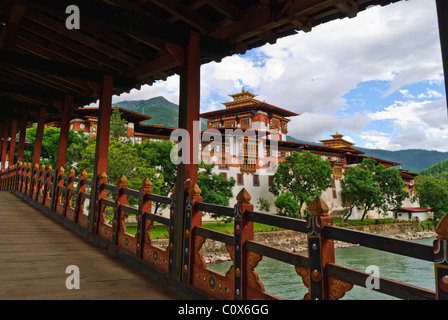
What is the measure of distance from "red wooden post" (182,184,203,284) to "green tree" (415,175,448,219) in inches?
1686

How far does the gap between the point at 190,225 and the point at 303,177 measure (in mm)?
24339

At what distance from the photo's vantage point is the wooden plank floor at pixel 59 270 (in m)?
3.06

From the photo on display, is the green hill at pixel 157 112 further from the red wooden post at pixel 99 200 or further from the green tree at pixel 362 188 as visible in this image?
the red wooden post at pixel 99 200

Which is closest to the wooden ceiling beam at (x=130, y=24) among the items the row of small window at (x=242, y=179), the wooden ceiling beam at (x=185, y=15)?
the wooden ceiling beam at (x=185, y=15)

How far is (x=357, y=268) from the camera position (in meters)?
19.4

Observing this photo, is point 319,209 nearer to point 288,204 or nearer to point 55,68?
point 55,68

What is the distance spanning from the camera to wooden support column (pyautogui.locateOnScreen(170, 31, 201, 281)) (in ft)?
12.0

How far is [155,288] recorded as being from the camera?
345 cm

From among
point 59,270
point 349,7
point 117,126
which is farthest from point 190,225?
point 117,126

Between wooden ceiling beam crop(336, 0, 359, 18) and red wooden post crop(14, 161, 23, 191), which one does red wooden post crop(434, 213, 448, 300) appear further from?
red wooden post crop(14, 161, 23, 191)

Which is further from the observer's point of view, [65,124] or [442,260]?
[65,124]
